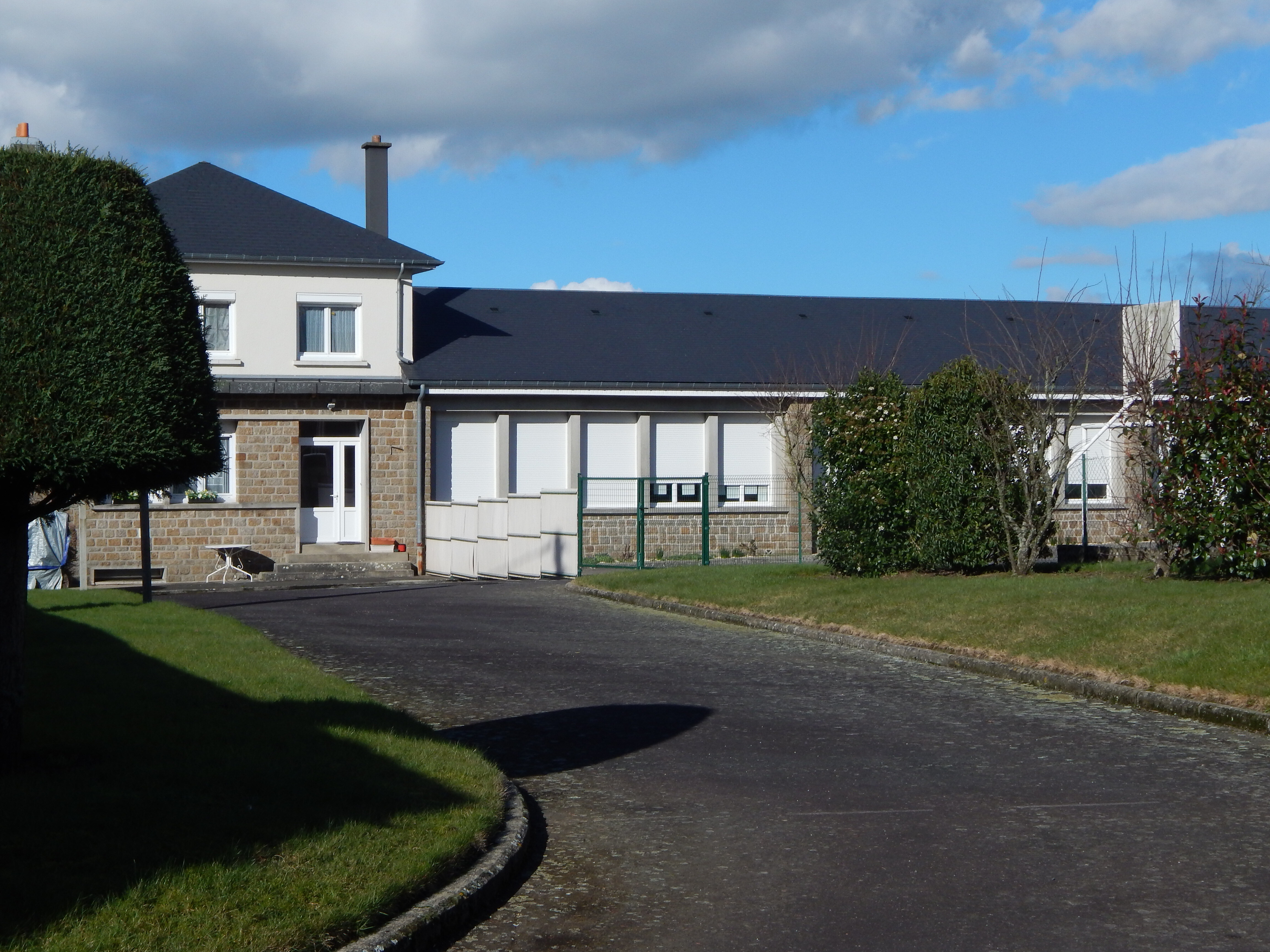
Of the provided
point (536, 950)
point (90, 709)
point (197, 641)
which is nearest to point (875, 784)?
point (536, 950)

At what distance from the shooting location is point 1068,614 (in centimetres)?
1314

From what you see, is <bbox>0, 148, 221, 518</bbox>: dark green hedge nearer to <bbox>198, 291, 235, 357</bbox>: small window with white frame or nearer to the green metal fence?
the green metal fence

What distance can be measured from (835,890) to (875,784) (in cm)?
204

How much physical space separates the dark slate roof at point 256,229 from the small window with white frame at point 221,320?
0.77m

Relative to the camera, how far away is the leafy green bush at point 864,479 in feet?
59.9

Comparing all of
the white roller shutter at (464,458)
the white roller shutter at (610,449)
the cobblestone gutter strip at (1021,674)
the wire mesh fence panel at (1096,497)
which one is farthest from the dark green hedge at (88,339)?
the white roller shutter at (610,449)

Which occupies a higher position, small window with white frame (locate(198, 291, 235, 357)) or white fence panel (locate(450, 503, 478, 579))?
small window with white frame (locate(198, 291, 235, 357))

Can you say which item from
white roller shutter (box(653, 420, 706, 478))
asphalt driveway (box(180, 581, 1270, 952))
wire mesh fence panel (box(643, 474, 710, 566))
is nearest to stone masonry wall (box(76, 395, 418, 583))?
wire mesh fence panel (box(643, 474, 710, 566))

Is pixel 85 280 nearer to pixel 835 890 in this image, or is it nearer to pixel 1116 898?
pixel 835 890

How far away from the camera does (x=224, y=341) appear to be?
27.8 metres

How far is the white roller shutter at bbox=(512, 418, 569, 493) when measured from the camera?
2980 cm

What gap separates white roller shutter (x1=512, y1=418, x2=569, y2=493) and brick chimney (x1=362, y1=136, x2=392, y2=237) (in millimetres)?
6557

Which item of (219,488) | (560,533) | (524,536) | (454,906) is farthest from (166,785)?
(219,488)

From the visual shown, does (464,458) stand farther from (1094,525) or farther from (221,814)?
(221,814)
